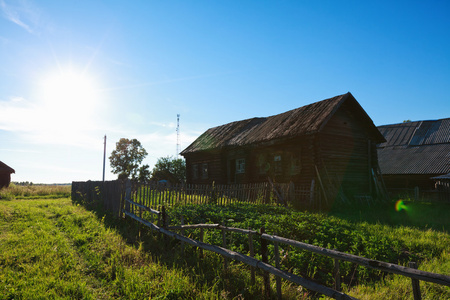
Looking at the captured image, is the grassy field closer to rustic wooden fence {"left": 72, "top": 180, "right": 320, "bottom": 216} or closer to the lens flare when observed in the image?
rustic wooden fence {"left": 72, "top": 180, "right": 320, "bottom": 216}

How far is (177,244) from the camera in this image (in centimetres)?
592

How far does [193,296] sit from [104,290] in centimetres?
147

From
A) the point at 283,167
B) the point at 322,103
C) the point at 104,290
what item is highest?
the point at 322,103

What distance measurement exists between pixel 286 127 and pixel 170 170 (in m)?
29.2

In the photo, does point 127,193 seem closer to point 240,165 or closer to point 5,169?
point 240,165

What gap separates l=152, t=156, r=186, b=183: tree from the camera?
41281mm

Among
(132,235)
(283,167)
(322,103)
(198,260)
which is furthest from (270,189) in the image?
(198,260)

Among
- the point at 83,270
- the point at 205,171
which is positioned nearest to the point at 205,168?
the point at 205,171

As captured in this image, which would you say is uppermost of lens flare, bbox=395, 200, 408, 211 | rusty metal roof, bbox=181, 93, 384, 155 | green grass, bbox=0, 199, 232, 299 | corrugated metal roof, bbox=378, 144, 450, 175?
rusty metal roof, bbox=181, 93, 384, 155

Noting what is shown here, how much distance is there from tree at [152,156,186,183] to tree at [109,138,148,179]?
15.2 meters

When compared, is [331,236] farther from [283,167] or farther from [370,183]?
[370,183]

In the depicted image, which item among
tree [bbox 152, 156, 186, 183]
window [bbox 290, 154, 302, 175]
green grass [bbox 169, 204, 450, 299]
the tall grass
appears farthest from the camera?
tree [bbox 152, 156, 186, 183]

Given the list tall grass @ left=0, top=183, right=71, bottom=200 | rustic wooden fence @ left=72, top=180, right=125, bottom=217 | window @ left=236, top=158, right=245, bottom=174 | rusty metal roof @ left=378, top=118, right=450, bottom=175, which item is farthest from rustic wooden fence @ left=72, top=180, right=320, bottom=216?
rusty metal roof @ left=378, top=118, right=450, bottom=175

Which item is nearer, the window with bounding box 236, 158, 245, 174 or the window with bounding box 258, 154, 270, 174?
the window with bounding box 258, 154, 270, 174
